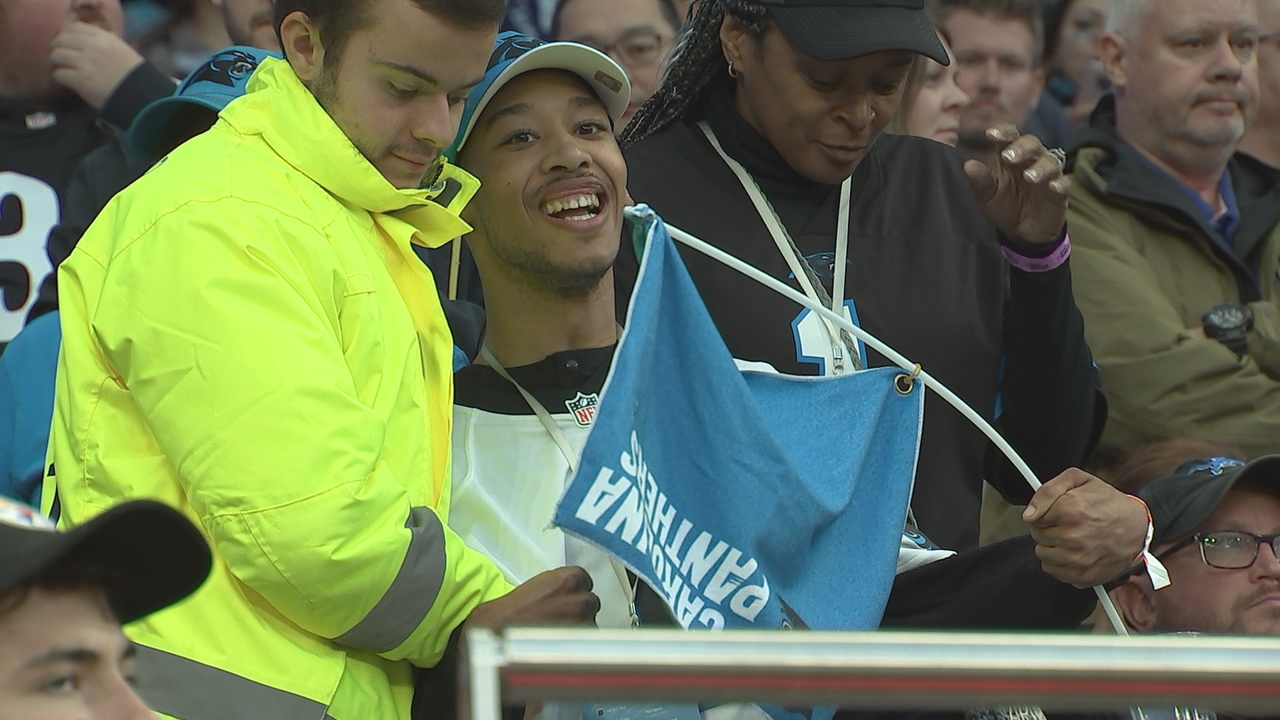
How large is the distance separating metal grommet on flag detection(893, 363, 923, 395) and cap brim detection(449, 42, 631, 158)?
2.40 feet

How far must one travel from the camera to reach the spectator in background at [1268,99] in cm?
620

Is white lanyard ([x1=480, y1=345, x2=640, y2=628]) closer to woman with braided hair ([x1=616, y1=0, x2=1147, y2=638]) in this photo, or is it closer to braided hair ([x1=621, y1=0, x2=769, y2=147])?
woman with braided hair ([x1=616, y1=0, x2=1147, y2=638])

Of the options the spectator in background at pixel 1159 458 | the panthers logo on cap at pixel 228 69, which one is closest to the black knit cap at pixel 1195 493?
the spectator in background at pixel 1159 458

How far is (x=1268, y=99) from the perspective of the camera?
6246 millimetres

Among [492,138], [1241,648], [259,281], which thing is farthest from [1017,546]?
[1241,648]

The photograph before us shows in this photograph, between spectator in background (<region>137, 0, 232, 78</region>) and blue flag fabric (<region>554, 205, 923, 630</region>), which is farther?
spectator in background (<region>137, 0, 232, 78</region>)

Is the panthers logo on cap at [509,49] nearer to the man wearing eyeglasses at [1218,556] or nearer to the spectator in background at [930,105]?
the man wearing eyeglasses at [1218,556]

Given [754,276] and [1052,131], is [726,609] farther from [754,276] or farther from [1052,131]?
[1052,131]

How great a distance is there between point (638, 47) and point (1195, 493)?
2013 millimetres

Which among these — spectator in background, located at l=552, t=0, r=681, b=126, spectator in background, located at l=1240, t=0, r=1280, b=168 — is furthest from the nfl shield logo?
spectator in background, located at l=1240, t=0, r=1280, b=168

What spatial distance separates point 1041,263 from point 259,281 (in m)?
1.73

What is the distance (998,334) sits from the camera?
423 centimetres

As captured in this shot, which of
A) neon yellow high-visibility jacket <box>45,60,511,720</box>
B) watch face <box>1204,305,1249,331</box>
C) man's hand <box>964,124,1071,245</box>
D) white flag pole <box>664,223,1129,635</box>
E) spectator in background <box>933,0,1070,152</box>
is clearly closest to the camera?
neon yellow high-visibility jacket <box>45,60,511,720</box>

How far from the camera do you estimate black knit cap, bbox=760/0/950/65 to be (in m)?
4.12
